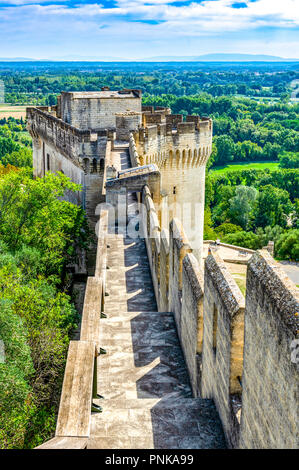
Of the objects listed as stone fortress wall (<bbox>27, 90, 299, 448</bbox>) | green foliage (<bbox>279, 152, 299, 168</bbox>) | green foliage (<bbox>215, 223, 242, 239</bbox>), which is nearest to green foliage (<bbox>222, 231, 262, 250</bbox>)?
green foliage (<bbox>215, 223, 242, 239</bbox>)

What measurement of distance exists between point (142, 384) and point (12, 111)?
525ft

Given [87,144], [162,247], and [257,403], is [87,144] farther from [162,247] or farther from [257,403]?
[257,403]

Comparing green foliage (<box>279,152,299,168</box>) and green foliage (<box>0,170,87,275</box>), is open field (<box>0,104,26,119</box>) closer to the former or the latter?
green foliage (<box>279,152,299,168</box>)

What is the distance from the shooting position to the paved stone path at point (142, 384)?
770 cm

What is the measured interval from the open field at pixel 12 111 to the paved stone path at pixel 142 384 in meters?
139

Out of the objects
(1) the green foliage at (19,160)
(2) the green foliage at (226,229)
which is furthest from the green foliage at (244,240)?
(1) the green foliage at (19,160)

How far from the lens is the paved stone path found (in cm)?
770

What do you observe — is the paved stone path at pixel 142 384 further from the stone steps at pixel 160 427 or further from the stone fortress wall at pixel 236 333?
the stone fortress wall at pixel 236 333

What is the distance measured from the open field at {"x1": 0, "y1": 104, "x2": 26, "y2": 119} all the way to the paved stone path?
139 meters

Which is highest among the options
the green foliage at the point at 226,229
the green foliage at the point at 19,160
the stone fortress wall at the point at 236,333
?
the stone fortress wall at the point at 236,333

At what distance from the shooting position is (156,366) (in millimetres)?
10336

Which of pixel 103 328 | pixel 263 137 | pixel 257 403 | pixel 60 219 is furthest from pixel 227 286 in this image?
pixel 263 137

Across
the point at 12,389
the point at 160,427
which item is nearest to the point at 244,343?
the point at 160,427
